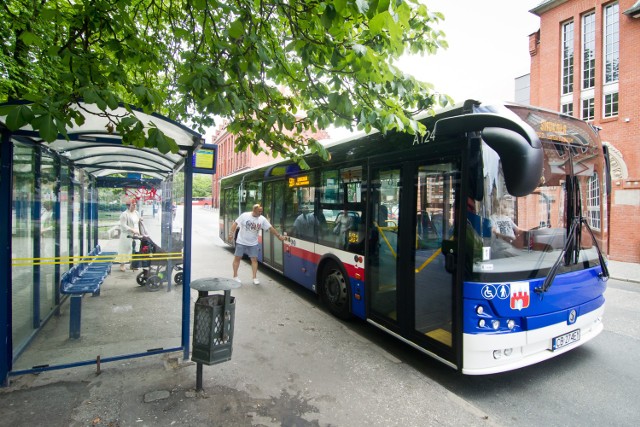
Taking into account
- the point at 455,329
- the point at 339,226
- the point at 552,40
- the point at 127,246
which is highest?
the point at 552,40

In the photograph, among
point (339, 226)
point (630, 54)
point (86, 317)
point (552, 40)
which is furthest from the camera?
point (552, 40)

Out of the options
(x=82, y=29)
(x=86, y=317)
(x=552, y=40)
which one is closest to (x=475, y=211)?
(x=82, y=29)

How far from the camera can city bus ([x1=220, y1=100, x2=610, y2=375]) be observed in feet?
10.8

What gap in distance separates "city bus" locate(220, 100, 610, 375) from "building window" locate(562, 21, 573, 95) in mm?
14883

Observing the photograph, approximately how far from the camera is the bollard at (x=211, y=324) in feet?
10.5

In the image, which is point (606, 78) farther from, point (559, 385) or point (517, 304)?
point (517, 304)

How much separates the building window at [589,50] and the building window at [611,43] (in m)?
0.44

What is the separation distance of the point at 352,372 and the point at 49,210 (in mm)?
4199

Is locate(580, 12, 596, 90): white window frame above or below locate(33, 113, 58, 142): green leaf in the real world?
above

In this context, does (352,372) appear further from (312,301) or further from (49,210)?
(49,210)

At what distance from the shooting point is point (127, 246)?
20.8ft

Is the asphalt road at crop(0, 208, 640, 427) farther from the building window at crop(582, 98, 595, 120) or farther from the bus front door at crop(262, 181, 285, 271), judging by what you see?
the building window at crop(582, 98, 595, 120)

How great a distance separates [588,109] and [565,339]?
1591 centimetres

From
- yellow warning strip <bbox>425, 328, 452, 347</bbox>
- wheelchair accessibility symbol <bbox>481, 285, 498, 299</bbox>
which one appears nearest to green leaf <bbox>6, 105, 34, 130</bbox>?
wheelchair accessibility symbol <bbox>481, 285, 498, 299</bbox>
